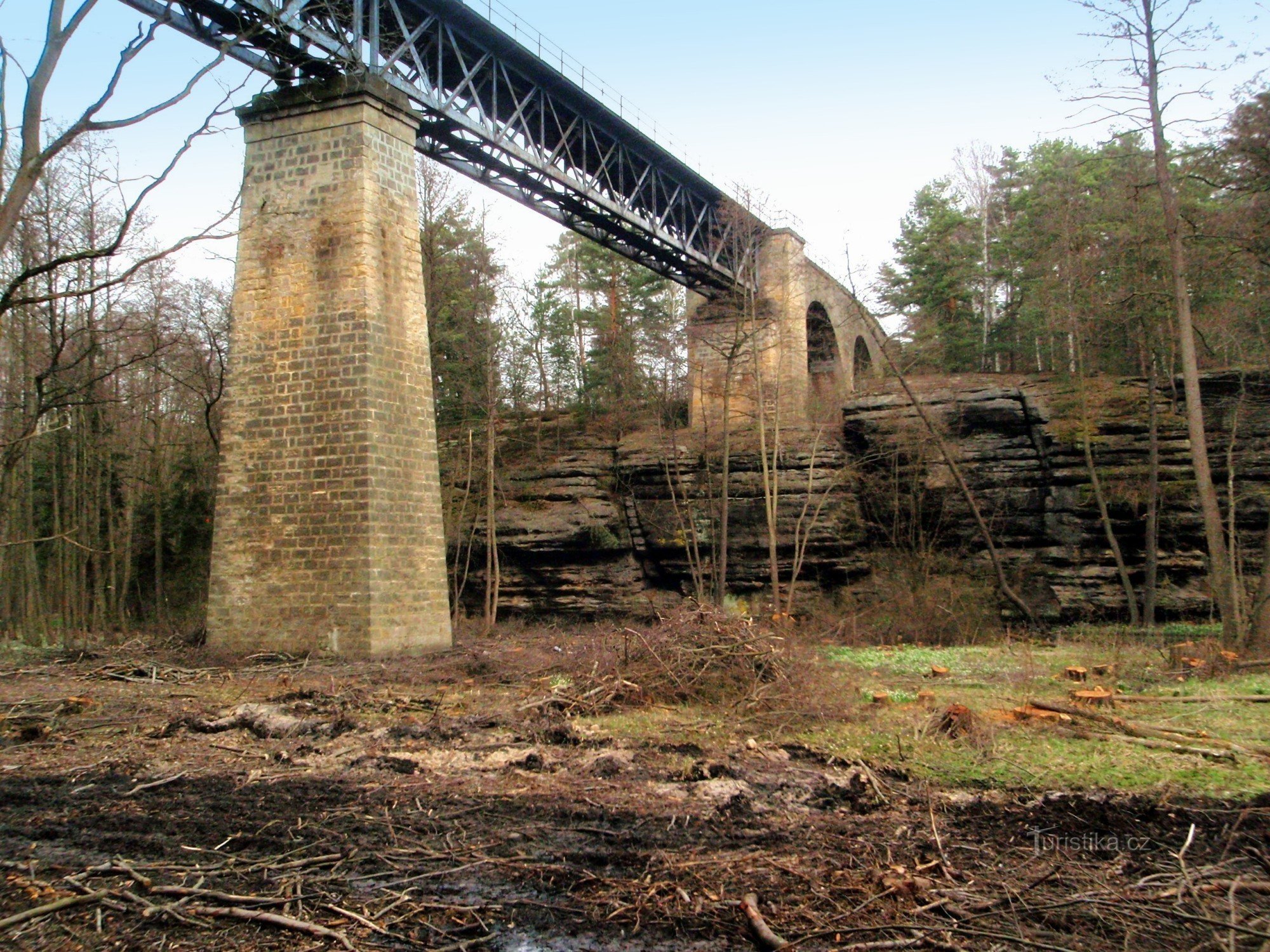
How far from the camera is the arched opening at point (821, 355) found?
35719mm

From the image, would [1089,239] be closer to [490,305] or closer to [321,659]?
[490,305]

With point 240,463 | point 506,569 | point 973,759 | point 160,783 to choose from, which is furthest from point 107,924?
point 506,569

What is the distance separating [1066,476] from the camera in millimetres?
26938

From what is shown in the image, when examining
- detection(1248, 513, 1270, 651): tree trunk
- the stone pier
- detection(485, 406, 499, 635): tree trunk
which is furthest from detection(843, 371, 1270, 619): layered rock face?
detection(485, 406, 499, 635): tree trunk

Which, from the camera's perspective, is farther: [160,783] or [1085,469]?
[1085,469]

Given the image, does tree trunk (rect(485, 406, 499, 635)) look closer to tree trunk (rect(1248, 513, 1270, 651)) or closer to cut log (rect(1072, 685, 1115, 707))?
tree trunk (rect(1248, 513, 1270, 651))

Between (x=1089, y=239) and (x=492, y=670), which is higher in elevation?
(x=1089, y=239)

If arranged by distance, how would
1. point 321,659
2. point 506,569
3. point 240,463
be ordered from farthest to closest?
point 506,569 → point 240,463 → point 321,659

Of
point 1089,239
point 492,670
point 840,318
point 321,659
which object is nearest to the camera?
point 492,670

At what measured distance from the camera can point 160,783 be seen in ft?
23.8

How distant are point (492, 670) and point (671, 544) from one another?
53.3 ft

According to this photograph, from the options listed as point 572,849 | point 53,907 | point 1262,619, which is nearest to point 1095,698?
point 572,849

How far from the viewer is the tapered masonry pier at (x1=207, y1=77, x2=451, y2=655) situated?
16.2 metres

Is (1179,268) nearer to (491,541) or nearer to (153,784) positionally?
(491,541)
